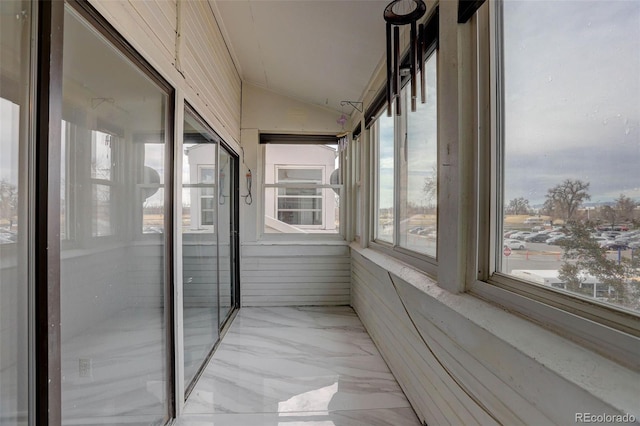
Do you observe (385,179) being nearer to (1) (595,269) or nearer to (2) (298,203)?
(2) (298,203)

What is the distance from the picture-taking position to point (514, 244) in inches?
45.9

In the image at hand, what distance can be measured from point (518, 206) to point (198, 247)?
1998mm

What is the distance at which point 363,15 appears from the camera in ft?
6.30

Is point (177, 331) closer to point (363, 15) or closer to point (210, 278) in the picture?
point (210, 278)

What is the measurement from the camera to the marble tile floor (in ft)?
5.62

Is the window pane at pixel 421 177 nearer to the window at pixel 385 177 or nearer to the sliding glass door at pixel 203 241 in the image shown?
the window at pixel 385 177

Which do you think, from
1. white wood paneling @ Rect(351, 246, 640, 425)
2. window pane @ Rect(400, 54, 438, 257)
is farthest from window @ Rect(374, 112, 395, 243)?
white wood paneling @ Rect(351, 246, 640, 425)

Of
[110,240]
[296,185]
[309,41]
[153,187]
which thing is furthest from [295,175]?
[110,240]

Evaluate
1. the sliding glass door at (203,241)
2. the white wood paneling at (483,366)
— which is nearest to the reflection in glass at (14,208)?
the sliding glass door at (203,241)

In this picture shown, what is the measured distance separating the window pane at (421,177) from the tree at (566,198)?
698 millimetres

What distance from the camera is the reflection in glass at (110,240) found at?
95 centimetres

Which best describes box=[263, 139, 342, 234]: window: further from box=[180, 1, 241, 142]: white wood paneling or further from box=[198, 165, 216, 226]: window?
box=[198, 165, 216, 226]: window

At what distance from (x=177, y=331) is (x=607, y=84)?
207 centimetres

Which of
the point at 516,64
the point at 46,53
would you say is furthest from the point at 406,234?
the point at 46,53
